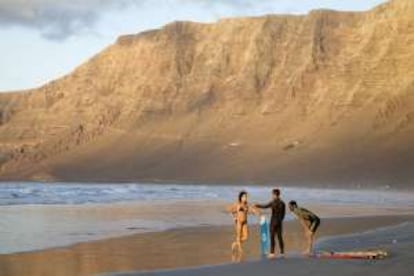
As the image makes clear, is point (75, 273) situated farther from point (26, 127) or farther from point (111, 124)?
point (26, 127)

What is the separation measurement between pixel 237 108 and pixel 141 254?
391ft

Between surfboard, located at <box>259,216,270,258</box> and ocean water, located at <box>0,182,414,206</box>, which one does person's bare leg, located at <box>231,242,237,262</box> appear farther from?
ocean water, located at <box>0,182,414,206</box>

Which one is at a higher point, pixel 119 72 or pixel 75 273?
pixel 119 72

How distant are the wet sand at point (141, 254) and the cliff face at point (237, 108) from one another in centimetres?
7451

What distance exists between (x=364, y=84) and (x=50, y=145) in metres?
68.8

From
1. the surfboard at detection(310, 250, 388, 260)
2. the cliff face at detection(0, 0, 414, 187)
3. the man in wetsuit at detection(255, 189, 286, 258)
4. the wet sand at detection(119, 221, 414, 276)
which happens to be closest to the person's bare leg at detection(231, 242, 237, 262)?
the man in wetsuit at detection(255, 189, 286, 258)

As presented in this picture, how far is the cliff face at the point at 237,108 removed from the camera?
113750 millimetres

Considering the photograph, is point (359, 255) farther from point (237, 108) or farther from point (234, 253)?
point (237, 108)

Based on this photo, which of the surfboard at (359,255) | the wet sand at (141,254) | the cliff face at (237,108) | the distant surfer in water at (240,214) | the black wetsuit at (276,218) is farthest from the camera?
the cliff face at (237,108)

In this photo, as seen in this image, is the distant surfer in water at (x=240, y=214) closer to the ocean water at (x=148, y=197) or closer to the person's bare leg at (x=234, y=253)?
the person's bare leg at (x=234, y=253)

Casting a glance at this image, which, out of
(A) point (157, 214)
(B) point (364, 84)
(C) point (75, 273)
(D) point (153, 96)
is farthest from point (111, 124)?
(C) point (75, 273)

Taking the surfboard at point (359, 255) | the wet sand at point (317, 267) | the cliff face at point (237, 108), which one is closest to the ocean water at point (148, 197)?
the cliff face at point (237, 108)

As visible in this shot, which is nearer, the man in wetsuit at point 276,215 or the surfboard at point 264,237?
the man in wetsuit at point 276,215

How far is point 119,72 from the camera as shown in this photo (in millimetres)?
165250
